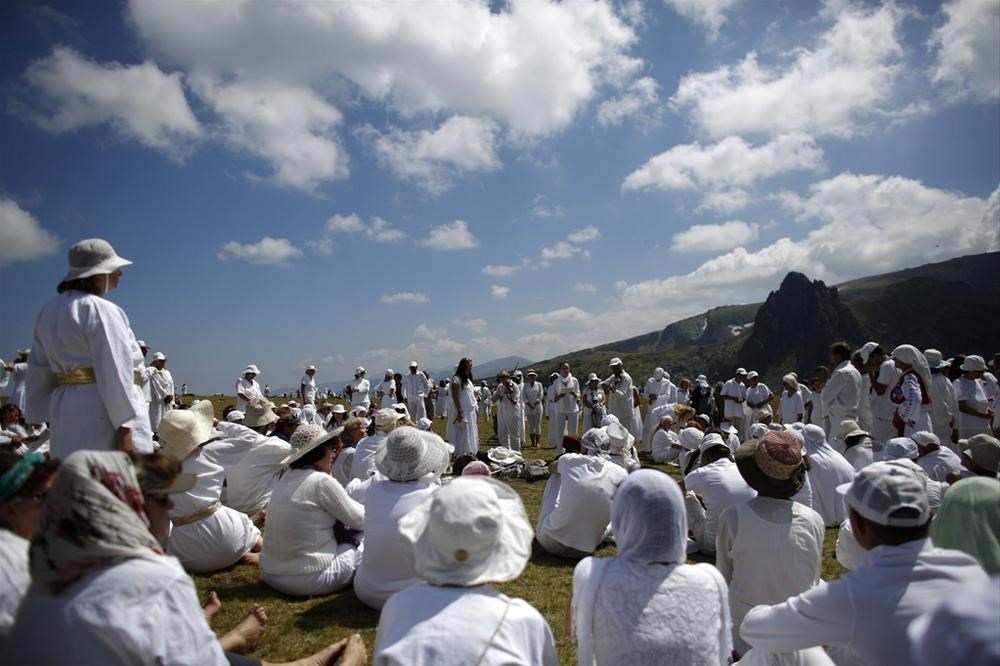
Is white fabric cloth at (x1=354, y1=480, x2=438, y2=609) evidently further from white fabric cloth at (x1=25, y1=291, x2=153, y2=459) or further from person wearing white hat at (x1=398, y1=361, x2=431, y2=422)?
person wearing white hat at (x1=398, y1=361, x2=431, y2=422)

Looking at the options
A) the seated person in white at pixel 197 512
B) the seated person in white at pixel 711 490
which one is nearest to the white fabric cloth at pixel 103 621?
the seated person in white at pixel 197 512

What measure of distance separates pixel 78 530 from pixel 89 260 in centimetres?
250

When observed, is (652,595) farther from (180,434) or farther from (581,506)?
(180,434)

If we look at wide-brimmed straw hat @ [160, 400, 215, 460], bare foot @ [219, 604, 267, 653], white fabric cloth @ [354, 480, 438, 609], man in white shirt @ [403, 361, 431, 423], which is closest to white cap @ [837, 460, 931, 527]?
white fabric cloth @ [354, 480, 438, 609]

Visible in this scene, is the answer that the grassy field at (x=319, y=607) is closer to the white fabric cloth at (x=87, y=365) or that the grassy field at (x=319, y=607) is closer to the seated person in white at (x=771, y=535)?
the seated person in white at (x=771, y=535)

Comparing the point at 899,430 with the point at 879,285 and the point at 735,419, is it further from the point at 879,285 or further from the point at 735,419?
the point at 879,285

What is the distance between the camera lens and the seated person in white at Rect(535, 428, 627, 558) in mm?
5508

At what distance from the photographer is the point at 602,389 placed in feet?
52.9

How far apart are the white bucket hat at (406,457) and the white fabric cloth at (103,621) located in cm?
239

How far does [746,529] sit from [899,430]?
6.35 metres

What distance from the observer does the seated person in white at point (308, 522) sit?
4.26 meters

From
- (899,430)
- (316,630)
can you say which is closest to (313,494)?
(316,630)

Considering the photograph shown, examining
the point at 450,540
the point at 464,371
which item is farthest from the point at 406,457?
the point at 464,371

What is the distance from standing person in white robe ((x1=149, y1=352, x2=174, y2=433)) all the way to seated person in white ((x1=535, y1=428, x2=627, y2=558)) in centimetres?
1088
